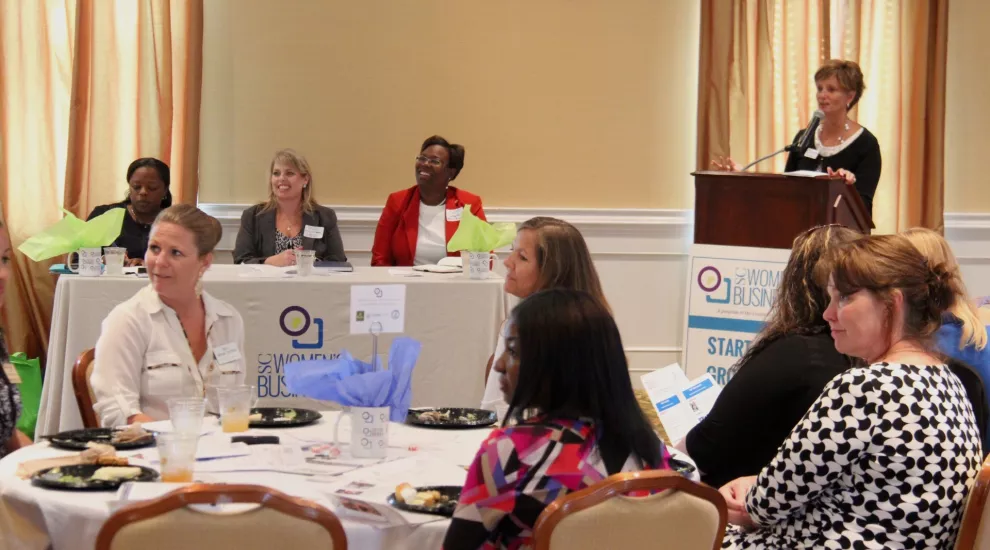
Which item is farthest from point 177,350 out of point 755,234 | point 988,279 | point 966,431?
point 988,279

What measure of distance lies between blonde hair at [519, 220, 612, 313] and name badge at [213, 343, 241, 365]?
933 millimetres

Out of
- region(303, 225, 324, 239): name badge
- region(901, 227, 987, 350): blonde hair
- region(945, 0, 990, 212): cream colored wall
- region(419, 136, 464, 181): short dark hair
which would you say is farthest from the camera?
region(945, 0, 990, 212): cream colored wall

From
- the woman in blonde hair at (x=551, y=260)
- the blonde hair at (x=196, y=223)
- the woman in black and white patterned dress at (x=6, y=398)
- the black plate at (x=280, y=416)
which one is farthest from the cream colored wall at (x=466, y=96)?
the woman in black and white patterned dress at (x=6, y=398)

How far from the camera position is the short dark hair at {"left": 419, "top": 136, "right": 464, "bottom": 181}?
6137mm

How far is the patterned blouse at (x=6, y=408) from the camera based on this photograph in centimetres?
269

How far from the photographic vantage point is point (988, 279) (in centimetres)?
698

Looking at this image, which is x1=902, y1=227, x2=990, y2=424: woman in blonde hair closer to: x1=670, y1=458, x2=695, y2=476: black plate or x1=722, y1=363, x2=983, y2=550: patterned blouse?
x1=722, y1=363, x2=983, y2=550: patterned blouse

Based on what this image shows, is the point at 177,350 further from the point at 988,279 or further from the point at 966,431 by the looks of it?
the point at 988,279

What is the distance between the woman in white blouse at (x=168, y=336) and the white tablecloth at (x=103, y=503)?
20.5 inches

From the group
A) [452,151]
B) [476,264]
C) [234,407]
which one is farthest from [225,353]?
[452,151]

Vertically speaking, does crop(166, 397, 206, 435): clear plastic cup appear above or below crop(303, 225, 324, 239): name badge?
below

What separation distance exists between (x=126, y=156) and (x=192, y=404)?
4.45 metres

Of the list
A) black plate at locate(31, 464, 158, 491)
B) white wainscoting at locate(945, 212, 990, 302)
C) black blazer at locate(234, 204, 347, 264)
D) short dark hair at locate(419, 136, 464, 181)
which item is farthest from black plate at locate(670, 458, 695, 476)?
white wainscoting at locate(945, 212, 990, 302)

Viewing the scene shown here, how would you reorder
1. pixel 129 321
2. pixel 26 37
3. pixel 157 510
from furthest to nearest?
pixel 26 37 → pixel 129 321 → pixel 157 510
